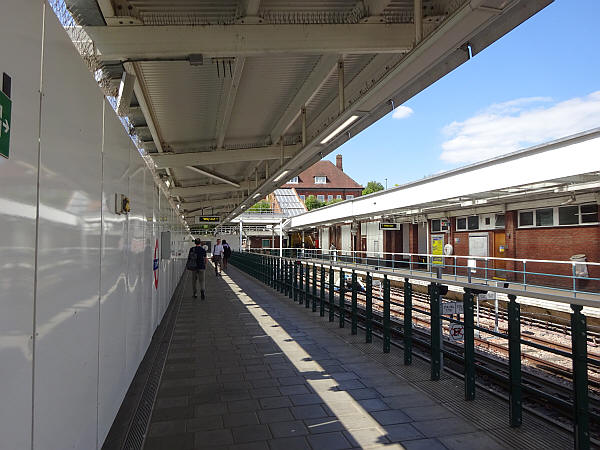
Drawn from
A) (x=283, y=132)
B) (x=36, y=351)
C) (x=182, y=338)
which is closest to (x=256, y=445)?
(x=36, y=351)

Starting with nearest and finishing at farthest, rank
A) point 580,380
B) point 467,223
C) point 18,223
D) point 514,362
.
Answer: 1. point 18,223
2. point 580,380
3. point 514,362
4. point 467,223

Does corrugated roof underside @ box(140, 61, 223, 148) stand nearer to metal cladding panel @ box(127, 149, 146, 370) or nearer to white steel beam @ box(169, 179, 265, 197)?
metal cladding panel @ box(127, 149, 146, 370)

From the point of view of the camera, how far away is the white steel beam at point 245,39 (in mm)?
4143

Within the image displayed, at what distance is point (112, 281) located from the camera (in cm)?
329

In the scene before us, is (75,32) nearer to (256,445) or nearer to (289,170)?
(256,445)

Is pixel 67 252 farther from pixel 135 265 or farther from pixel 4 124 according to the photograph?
pixel 135 265

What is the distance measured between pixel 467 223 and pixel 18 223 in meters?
21.0

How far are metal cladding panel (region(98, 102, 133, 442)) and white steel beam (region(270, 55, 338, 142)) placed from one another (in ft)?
9.32

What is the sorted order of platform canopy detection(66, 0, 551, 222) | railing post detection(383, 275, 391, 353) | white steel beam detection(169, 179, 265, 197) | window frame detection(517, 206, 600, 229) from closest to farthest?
platform canopy detection(66, 0, 551, 222), railing post detection(383, 275, 391, 353), white steel beam detection(169, 179, 265, 197), window frame detection(517, 206, 600, 229)

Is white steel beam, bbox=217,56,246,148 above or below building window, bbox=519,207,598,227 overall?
above

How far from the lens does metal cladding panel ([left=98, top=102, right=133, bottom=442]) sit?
2.97 metres

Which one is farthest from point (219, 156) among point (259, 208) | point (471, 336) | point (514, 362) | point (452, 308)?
point (259, 208)

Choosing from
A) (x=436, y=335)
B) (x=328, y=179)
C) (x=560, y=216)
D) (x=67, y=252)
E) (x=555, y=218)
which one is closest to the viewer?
(x=67, y=252)

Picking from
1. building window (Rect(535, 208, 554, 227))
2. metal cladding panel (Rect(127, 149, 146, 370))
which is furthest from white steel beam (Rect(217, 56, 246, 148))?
building window (Rect(535, 208, 554, 227))
